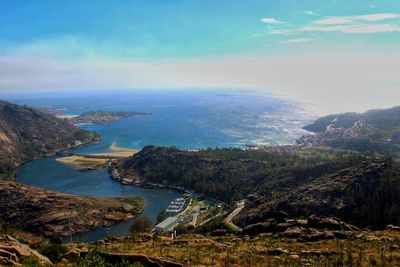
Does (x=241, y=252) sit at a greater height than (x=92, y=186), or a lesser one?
greater

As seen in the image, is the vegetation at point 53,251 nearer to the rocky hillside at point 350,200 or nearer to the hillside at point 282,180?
the rocky hillside at point 350,200

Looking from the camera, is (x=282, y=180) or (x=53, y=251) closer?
(x=53, y=251)

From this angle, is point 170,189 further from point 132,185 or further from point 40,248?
point 40,248

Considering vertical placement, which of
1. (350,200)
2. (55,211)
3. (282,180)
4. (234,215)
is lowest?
(55,211)

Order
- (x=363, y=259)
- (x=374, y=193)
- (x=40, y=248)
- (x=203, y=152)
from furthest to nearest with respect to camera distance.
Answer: (x=203, y=152), (x=374, y=193), (x=40, y=248), (x=363, y=259)

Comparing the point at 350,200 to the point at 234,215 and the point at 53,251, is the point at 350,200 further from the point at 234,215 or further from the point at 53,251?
the point at 53,251

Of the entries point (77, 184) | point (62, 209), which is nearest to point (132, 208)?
point (62, 209)

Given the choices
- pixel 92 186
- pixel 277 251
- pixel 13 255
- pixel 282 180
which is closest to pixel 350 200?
pixel 277 251
